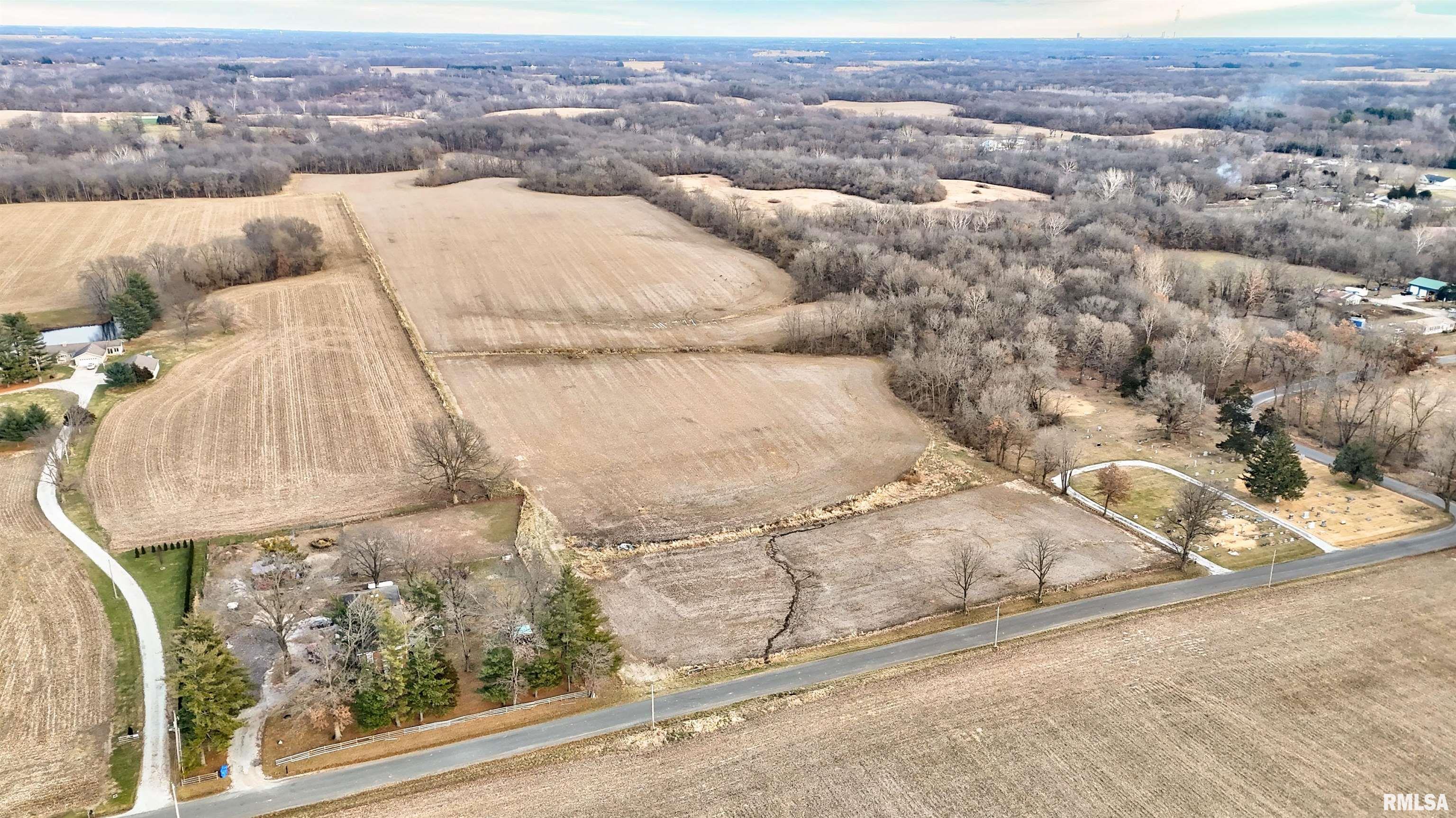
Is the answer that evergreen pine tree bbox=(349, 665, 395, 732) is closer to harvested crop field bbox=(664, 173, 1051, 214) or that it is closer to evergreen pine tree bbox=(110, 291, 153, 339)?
evergreen pine tree bbox=(110, 291, 153, 339)

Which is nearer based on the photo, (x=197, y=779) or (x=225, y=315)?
(x=197, y=779)

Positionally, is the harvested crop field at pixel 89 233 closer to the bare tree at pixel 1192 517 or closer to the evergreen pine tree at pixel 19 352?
the evergreen pine tree at pixel 19 352

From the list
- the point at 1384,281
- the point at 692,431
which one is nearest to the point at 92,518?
the point at 692,431

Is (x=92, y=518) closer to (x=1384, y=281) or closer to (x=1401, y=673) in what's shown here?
(x=1401, y=673)

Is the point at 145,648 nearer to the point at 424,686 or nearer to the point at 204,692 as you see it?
the point at 204,692

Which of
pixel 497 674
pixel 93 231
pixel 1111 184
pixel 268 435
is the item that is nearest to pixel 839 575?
pixel 497 674

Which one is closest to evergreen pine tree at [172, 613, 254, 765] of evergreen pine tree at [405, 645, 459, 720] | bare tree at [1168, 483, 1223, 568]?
evergreen pine tree at [405, 645, 459, 720]
